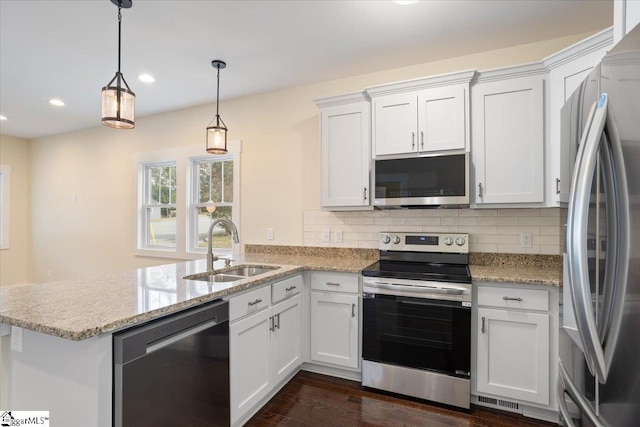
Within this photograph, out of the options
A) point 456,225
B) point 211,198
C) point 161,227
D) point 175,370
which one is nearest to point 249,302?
point 175,370

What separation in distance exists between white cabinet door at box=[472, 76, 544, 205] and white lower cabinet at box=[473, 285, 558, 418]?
691 mm

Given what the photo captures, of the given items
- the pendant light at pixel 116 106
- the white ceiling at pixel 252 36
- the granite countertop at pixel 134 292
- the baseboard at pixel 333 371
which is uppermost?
the white ceiling at pixel 252 36

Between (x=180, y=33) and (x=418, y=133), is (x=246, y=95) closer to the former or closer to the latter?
(x=180, y=33)

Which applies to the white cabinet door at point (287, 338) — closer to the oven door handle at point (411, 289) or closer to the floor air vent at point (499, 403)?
the oven door handle at point (411, 289)

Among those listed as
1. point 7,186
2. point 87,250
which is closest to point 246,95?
point 87,250

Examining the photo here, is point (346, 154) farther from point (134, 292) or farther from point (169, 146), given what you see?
point (169, 146)

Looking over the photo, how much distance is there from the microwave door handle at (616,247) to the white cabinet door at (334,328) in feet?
5.65

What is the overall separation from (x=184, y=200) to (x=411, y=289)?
9.83 ft

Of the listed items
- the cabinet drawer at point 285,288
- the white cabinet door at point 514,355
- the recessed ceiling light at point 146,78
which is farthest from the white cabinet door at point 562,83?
the recessed ceiling light at point 146,78

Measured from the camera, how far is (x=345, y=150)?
9.23ft

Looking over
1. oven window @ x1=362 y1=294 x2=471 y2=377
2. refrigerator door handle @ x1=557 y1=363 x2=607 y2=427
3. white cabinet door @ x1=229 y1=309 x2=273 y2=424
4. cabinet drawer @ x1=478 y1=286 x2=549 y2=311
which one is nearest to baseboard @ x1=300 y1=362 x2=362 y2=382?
oven window @ x1=362 y1=294 x2=471 y2=377

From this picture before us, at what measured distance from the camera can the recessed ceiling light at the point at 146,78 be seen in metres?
3.08

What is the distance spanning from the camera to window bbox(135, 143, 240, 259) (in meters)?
3.87

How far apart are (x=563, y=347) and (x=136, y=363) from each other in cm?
167
